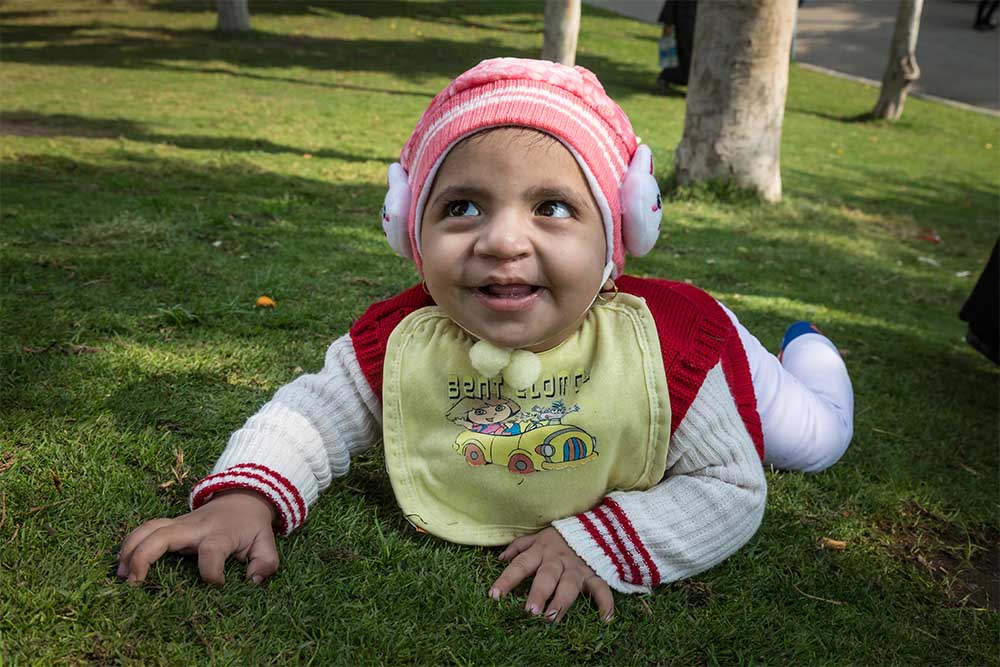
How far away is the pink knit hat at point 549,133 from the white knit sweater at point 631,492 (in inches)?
19.1

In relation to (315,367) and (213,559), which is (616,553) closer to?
(213,559)

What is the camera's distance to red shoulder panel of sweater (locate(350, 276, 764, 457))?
225cm

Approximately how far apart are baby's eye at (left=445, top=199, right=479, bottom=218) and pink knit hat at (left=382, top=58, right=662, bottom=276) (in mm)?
82

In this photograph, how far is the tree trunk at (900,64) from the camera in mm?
12770

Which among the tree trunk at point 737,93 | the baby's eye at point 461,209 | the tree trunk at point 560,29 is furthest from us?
the tree trunk at point 560,29

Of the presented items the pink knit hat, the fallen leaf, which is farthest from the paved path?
the pink knit hat

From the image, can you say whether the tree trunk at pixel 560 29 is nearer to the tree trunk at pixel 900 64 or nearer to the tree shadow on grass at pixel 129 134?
the tree shadow on grass at pixel 129 134

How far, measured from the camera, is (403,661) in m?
1.84

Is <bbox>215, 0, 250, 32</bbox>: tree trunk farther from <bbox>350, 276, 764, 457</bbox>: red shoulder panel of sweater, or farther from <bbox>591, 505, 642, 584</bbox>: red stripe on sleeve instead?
<bbox>591, 505, 642, 584</bbox>: red stripe on sleeve

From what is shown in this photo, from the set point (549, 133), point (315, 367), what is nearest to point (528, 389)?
point (549, 133)

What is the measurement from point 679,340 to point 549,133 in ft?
2.26

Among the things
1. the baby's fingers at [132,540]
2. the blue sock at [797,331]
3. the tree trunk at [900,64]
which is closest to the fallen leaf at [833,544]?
the blue sock at [797,331]

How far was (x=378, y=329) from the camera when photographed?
2416mm

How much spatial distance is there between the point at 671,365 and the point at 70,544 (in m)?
1.56
